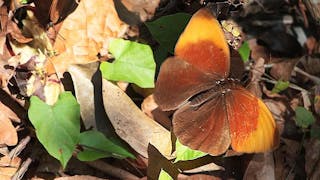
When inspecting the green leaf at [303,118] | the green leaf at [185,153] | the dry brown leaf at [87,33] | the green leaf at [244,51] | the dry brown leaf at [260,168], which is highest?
the dry brown leaf at [87,33]

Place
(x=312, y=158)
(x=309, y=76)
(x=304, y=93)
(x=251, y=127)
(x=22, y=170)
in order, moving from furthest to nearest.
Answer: (x=309, y=76)
(x=304, y=93)
(x=312, y=158)
(x=22, y=170)
(x=251, y=127)

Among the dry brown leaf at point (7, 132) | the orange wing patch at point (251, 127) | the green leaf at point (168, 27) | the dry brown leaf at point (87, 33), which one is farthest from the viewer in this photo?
the dry brown leaf at point (87, 33)

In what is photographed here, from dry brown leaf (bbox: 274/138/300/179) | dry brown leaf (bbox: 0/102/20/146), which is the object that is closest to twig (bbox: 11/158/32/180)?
dry brown leaf (bbox: 0/102/20/146)

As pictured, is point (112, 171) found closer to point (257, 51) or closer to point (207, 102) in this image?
point (207, 102)

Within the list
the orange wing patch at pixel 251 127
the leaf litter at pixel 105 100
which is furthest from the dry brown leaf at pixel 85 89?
the orange wing patch at pixel 251 127

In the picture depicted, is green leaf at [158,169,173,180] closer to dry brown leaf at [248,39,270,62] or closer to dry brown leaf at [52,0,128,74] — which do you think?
dry brown leaf at [52,0,128,74]

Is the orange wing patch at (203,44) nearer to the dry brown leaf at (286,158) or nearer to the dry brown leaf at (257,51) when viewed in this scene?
the dry brown leaf at (286,158)

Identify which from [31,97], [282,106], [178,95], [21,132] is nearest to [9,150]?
[21,132]

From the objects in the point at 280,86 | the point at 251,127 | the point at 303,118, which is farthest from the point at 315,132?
the point at 251,127
